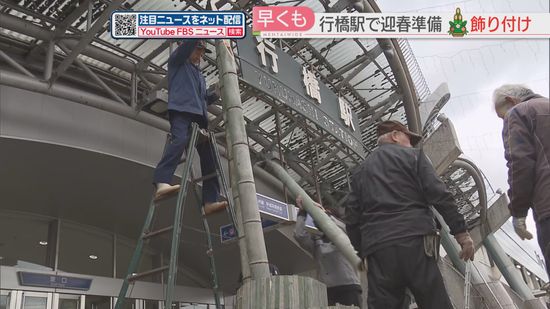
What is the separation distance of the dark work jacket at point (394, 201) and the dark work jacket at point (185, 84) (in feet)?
6.94

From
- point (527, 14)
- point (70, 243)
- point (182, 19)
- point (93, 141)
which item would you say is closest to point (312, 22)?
point (182, 19)

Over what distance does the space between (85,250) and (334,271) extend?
318 inches

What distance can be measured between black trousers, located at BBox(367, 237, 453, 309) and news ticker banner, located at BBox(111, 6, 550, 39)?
8.65 feet

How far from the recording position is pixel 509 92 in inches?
132

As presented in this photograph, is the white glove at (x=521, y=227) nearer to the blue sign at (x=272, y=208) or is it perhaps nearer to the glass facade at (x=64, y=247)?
the blue sign at (x=272, y=208)

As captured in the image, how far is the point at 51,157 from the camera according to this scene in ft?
30.6

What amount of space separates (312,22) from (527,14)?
2.66m

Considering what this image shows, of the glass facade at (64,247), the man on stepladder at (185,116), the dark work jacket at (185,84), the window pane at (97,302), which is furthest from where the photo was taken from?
the window pane at (97,302)

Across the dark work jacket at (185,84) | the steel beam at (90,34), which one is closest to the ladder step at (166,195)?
the dark work jacket at (185,84)

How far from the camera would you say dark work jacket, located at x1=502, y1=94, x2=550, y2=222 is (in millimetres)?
2854

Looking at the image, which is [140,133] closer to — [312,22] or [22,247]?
[22,247]

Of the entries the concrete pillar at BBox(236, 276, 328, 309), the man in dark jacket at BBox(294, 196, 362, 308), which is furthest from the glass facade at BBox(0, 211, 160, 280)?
the concrete pillar at BBox(236, 276, 328, 309)

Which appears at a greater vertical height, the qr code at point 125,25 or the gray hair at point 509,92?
the qr code at point 125,25

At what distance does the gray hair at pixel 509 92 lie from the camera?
3281 millimetres
